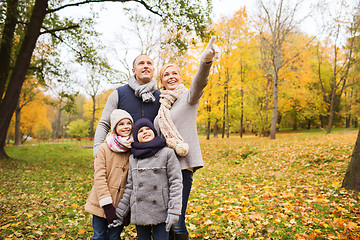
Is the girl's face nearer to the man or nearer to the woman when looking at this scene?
the man

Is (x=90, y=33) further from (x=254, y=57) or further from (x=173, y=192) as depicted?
(x=254, y=57)

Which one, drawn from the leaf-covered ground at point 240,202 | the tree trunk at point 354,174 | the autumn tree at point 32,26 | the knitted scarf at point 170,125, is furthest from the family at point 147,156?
the autumn tree at point 32,26

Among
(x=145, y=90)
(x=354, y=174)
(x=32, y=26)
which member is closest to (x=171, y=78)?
(x=145, y=90)

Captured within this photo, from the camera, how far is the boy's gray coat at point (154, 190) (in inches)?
82.9

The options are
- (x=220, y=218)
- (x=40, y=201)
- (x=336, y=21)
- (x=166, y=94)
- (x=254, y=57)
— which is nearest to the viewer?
(x=166, y=94)

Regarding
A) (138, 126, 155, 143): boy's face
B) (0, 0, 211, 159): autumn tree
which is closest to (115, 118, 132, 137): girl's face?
(138, 126, 155, 143): boy's face

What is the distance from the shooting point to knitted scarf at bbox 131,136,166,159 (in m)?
2.12

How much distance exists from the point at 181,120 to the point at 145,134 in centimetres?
45

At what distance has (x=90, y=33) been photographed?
12.4 metres

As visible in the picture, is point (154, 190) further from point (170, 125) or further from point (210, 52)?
point (210, 52)

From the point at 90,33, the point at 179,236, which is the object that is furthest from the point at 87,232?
the point at 90,33

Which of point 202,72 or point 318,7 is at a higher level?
point 318,7

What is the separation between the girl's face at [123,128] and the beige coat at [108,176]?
0.66 ft

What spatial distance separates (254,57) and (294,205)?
20045 mm
